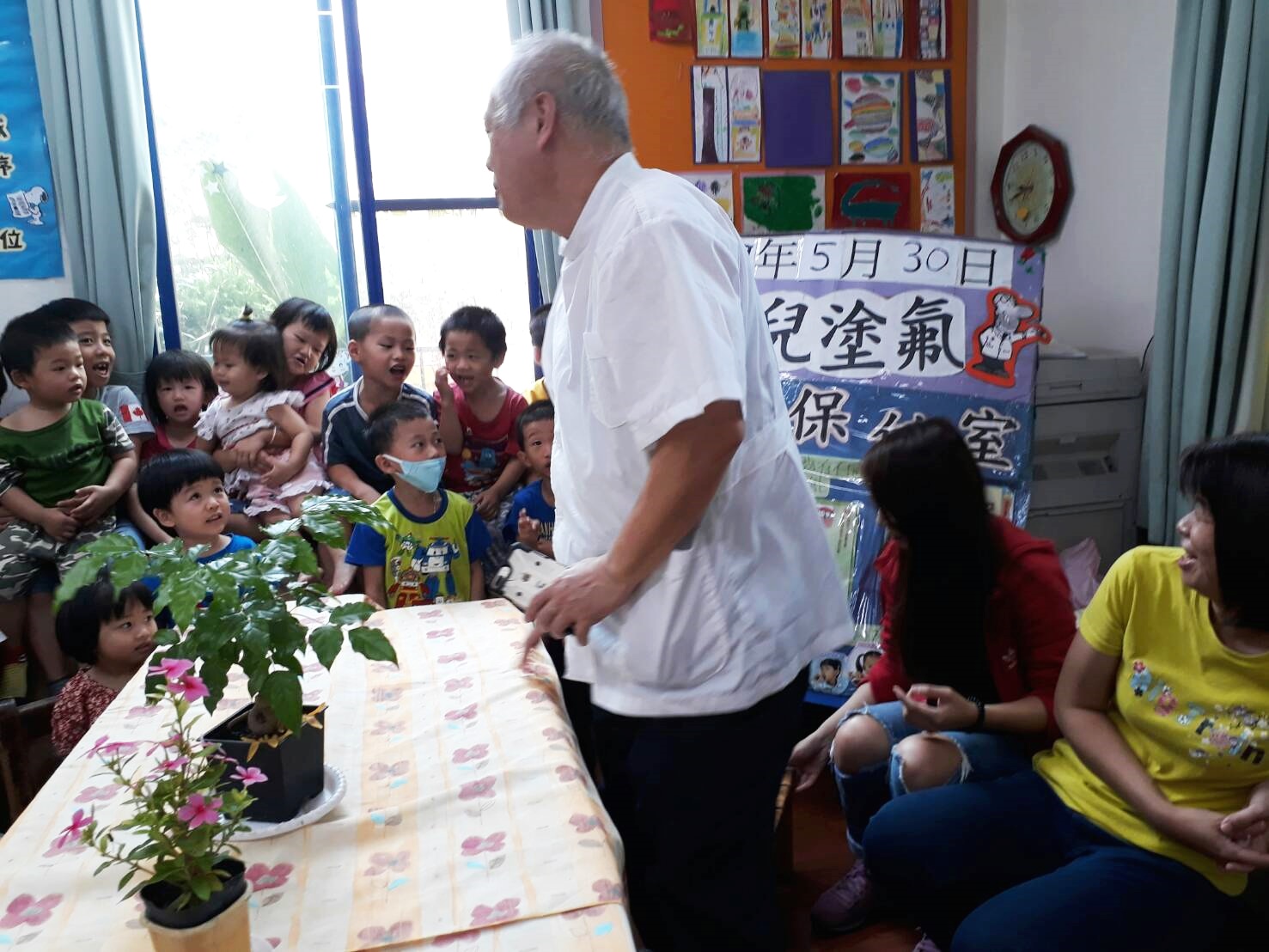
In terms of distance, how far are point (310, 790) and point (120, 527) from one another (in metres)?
1.94

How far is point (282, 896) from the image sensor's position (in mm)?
867

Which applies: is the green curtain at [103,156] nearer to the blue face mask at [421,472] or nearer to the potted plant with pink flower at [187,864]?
the blue face mask at [421,472]

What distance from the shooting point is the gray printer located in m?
2.58

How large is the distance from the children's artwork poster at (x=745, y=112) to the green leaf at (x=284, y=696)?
2955 millimetres

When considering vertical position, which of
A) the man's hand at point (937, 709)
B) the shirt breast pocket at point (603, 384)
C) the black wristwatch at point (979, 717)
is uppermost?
the shirt breast pocket at point (603, 384)

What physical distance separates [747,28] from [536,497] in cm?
199

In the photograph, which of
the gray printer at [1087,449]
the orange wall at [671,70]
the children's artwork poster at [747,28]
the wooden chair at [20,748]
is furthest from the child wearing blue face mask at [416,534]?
the children's artwork poster at [747,28]

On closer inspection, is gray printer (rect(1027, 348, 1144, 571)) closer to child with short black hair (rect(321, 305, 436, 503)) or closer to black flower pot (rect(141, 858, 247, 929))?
child with short black hair (rect(321, 305, 436, 503))

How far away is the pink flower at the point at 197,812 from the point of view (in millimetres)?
741

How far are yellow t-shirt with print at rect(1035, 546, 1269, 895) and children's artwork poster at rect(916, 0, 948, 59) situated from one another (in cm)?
277

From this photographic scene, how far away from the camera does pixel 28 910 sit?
0.85 m

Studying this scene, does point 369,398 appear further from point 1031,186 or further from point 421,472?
point 1031,186

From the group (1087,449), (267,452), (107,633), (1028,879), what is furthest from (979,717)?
(267,452)

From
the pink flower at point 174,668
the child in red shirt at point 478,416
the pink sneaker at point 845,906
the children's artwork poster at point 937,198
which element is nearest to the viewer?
the pink flower at point 174,668
